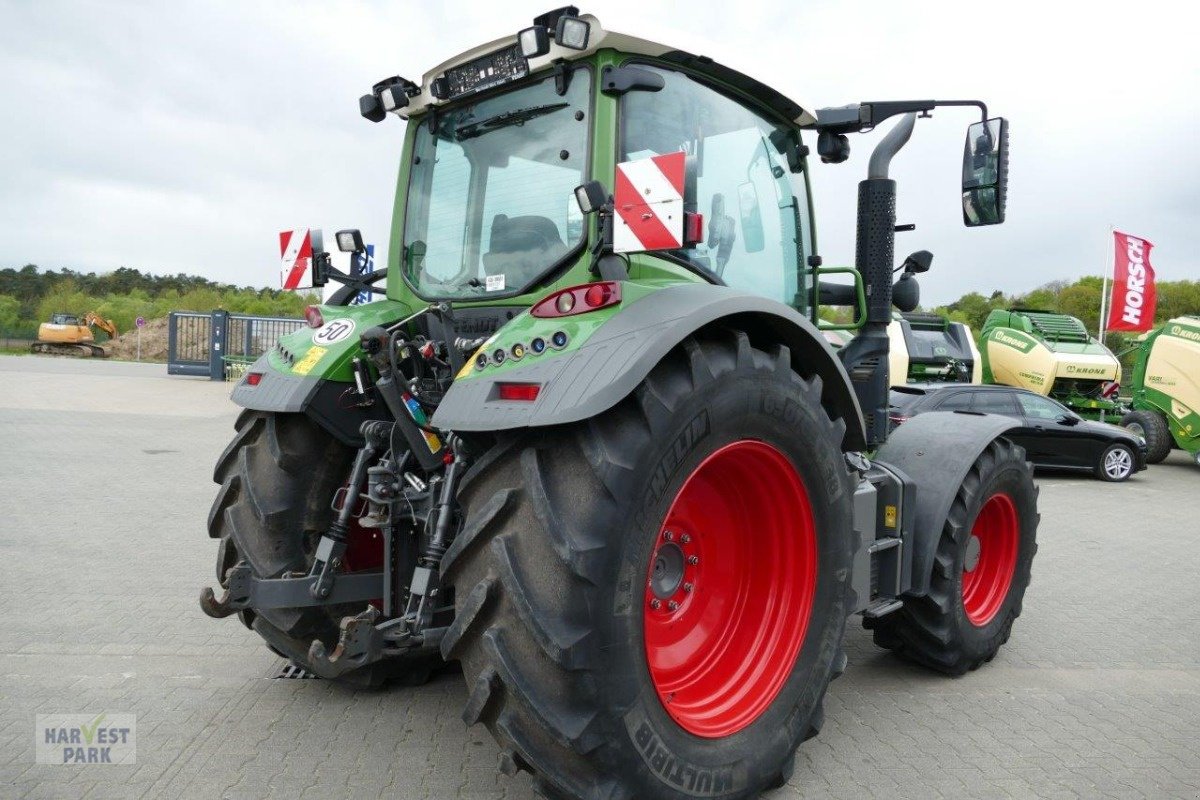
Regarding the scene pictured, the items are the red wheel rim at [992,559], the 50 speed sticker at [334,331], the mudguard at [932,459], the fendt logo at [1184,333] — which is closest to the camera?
the 50 speed sticker at [334,331]

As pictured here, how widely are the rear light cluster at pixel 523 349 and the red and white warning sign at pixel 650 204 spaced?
0.35 m

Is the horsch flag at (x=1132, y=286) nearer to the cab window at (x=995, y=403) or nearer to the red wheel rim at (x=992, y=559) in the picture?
the cab window at (x=995, y=403)

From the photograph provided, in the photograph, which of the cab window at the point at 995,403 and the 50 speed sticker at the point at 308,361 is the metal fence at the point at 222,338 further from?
the 50 speed sticker at the point at 308,361

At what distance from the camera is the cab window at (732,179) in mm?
3289

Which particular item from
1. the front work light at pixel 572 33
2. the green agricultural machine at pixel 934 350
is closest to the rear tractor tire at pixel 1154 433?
the green agricultural machine at pixel 934 350

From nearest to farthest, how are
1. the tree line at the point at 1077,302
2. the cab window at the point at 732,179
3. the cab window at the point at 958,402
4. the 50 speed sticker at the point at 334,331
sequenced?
the cab window at the point at 732,179, the 50 speed sticker at the point at 334,331, the cab window at the point at 958,402, the tree line at the point at 1077,302

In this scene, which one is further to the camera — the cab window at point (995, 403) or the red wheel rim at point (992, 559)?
the cab window at point (995, 403)

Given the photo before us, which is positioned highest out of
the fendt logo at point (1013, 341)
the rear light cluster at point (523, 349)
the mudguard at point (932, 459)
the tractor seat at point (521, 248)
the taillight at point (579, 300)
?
the fendt logo at point (1013, 341)

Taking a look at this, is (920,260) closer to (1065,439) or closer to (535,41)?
(535,41)

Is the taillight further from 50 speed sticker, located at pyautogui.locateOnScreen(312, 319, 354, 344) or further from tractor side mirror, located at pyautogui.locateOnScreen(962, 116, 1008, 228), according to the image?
tractor side mirror, located at pyautogui.locateOnScreen(962, 116, 1008, 228)

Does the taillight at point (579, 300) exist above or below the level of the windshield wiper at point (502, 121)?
below

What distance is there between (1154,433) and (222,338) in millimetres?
21121

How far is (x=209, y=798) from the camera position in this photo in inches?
113

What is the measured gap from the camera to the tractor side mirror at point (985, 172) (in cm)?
380
